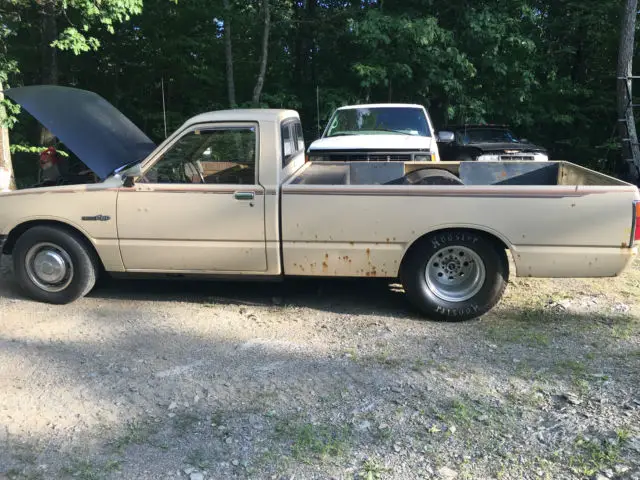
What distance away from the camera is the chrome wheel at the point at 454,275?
4867mm

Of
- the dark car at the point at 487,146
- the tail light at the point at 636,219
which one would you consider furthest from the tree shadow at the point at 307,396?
the dark car at the point at 487,146

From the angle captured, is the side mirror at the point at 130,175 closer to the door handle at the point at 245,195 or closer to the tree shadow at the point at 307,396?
the door handle at the point at 245,195

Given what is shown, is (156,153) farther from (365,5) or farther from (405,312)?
(365,5)

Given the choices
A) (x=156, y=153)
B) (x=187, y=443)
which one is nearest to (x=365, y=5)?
(x=156, y=153)

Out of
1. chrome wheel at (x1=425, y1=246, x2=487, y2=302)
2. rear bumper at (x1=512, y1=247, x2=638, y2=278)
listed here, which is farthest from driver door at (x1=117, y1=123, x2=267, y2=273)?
rear bumper at (x1=512, y1=247, x2=638, y2=278)

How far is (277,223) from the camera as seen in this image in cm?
484

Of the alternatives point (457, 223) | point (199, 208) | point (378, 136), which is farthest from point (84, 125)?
point (378, 136)

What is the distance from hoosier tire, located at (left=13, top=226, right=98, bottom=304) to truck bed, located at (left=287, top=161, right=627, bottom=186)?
2311 millimetres

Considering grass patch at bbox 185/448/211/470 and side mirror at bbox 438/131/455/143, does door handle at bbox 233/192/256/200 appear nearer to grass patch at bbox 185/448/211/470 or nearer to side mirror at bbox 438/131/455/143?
grass patch at bbox 185/448/211/470

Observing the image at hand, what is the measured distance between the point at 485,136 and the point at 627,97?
3320 mm

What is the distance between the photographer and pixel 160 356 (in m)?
4.27

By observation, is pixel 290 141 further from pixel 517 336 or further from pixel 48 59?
pixel 48 59

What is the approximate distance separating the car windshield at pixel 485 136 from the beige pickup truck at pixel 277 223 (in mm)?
7924

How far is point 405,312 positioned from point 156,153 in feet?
8.74
